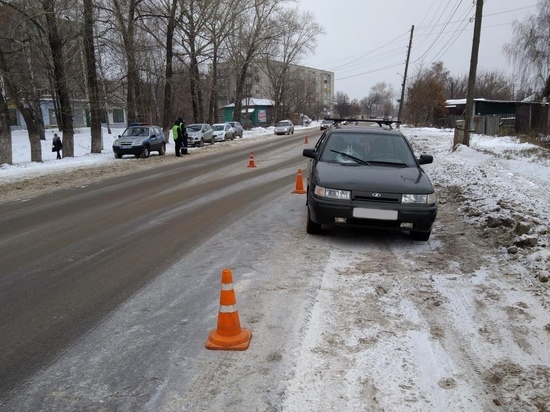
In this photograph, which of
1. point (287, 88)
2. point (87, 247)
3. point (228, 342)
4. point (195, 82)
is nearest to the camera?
point (228, 342)

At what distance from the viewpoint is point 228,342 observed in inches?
140

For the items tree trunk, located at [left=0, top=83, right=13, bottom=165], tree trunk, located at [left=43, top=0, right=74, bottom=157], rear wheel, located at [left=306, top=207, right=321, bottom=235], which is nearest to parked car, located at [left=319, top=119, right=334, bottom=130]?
rear wheel, located at [left=306, top=207, right=321, bottom=235]

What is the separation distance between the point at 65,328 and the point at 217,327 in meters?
1.37

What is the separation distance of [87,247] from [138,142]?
1620cm

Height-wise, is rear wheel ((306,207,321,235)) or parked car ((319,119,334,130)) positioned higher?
parked car ((319,119,334,130))

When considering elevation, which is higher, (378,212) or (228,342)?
(378,212)

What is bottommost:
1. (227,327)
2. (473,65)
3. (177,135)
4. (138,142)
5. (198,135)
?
(227,327)

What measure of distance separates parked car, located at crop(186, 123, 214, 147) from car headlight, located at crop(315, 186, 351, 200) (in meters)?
25.4

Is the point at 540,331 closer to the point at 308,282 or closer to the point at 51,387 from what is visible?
the point at 308,282

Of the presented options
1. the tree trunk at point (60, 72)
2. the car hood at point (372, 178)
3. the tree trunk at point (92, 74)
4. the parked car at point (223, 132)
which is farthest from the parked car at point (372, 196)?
the parked car at point (223, 132)

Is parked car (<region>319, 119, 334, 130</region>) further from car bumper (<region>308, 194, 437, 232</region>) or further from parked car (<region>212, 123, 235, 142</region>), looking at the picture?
parked car (<region>212, 123, 235, 142</region>)

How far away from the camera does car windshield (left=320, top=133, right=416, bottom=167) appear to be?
7.05 meters

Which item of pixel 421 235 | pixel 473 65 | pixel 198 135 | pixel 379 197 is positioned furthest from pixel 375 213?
pixel 198 135

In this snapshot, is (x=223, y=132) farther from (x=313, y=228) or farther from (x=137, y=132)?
(x=313, y=228)
